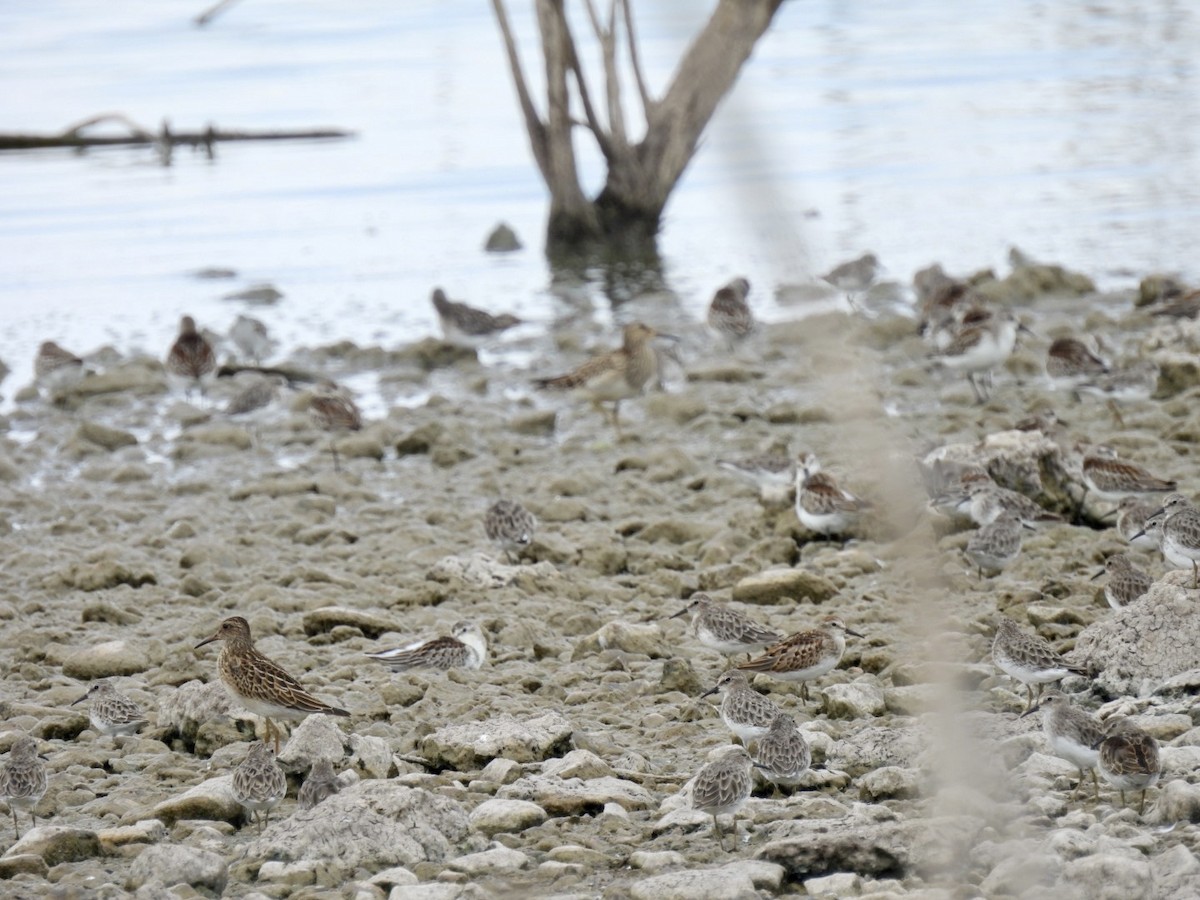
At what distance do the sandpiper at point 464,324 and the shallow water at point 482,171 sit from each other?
1.38 meters

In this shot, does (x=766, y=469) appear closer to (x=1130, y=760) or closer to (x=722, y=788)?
(x=722, y=788)

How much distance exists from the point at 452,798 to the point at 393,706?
1.47 m

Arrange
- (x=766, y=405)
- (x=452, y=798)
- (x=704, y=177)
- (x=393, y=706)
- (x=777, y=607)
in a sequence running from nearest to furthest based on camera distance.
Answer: (x=452, y=798)
(x=393, y=706)
(x=777, y=607)
(x=766, y=405)
(x=704, y=177)

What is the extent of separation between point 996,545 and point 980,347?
4.20 m

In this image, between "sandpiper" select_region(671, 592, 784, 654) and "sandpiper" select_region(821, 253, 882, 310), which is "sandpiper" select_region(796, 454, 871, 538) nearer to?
"sandpiper" select_region(671, 592, 784, 654)

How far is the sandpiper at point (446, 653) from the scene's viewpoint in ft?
25.3

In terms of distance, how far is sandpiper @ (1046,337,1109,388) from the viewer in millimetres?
12062

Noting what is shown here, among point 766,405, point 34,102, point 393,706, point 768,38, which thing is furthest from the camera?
point 768,38

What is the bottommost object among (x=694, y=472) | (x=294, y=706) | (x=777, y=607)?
(x=694, y=472)

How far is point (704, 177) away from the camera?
86.0 feet

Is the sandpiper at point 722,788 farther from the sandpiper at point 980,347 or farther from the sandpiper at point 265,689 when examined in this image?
the sandpiper at point 980,347

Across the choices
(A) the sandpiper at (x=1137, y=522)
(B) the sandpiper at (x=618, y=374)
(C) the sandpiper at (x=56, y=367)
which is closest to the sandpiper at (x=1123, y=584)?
(A) the sandpiper at (x=1137, y=522)

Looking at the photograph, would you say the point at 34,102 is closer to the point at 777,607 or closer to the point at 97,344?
the point at 97,344

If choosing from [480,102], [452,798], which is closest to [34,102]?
[480,102]
